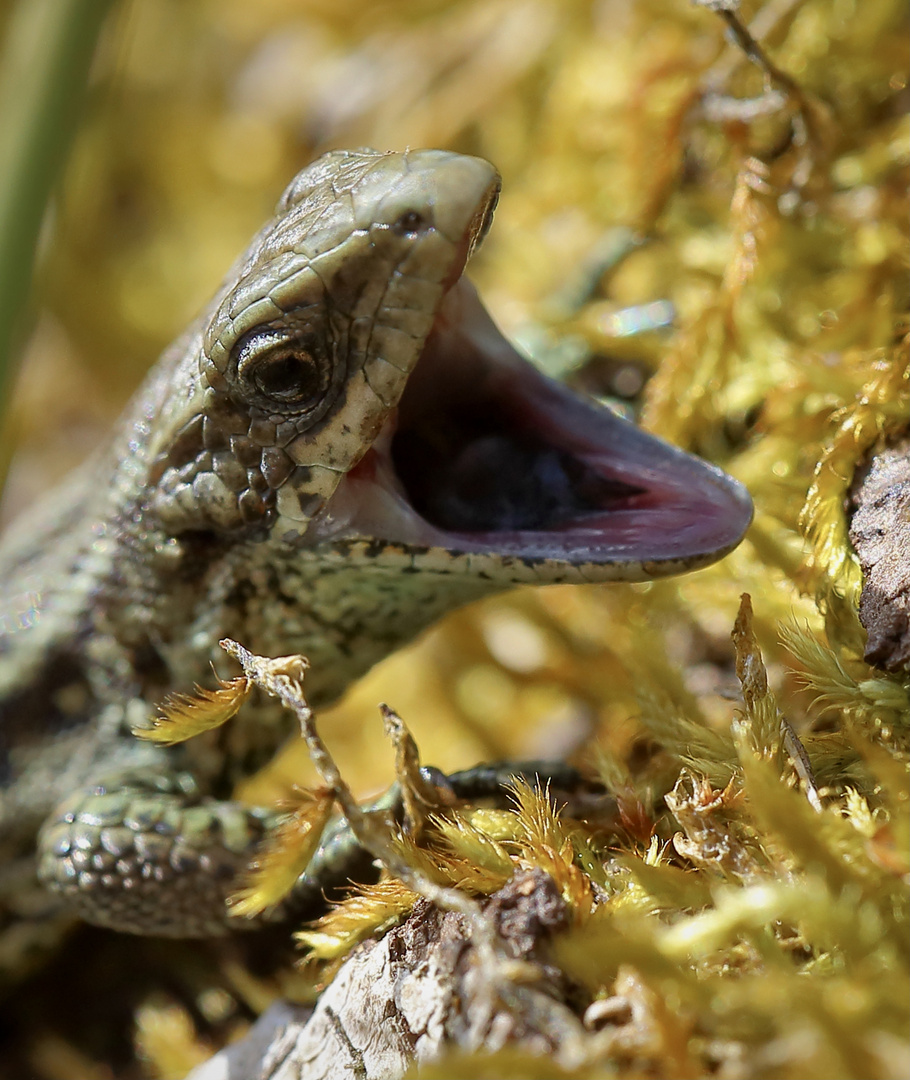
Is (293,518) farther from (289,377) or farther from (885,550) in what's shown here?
(885,550)

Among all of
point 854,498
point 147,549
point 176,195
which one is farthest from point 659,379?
point 176,195

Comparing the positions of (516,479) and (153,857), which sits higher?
(516,479)

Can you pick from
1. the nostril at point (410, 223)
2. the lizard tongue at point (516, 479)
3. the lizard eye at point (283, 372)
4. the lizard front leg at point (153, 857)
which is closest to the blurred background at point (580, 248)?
the lizard tongue at point (516, 479)

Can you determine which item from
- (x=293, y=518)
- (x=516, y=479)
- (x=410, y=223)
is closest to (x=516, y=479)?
(x=516, y=479)

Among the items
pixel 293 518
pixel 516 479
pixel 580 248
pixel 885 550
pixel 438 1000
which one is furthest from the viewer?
pixel 580 248

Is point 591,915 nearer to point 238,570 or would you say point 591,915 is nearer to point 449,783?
point 449,783

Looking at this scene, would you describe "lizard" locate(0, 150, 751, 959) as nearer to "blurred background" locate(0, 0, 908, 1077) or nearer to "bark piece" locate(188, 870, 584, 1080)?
"blurred background" locate(0, 0, 908, 1077)
